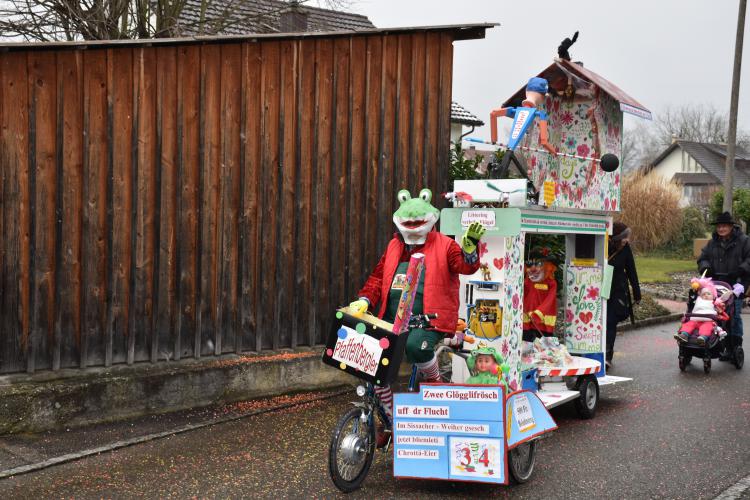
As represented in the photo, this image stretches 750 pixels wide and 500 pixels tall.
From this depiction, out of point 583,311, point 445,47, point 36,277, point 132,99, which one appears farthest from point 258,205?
point 583,311

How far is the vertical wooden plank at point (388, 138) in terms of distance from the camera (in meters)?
9.28

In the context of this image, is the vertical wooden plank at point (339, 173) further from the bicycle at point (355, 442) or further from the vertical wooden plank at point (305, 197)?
the bicycle at point (355, 442)

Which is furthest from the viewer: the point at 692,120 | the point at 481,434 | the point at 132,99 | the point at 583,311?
the point at 692,120

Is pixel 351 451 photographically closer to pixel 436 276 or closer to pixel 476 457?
pixel 476 457

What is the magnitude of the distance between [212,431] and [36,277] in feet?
6.26

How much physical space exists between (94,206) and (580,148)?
4742mm

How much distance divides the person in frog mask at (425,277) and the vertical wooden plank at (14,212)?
2.84m

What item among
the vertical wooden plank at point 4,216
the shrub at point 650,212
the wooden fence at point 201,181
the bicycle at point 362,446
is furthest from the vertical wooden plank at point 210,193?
the shrub at point 650,212

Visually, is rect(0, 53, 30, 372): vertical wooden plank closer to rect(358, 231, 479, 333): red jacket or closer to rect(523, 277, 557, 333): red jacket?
rect(358, 231, 479, 333): red jacket

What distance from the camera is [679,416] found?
8164mm

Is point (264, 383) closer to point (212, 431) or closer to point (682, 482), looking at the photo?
point (212, 431)

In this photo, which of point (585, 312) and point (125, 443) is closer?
point (125, 443)

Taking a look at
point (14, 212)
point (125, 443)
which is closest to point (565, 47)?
point (14, 212)

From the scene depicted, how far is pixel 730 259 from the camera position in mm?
11133
